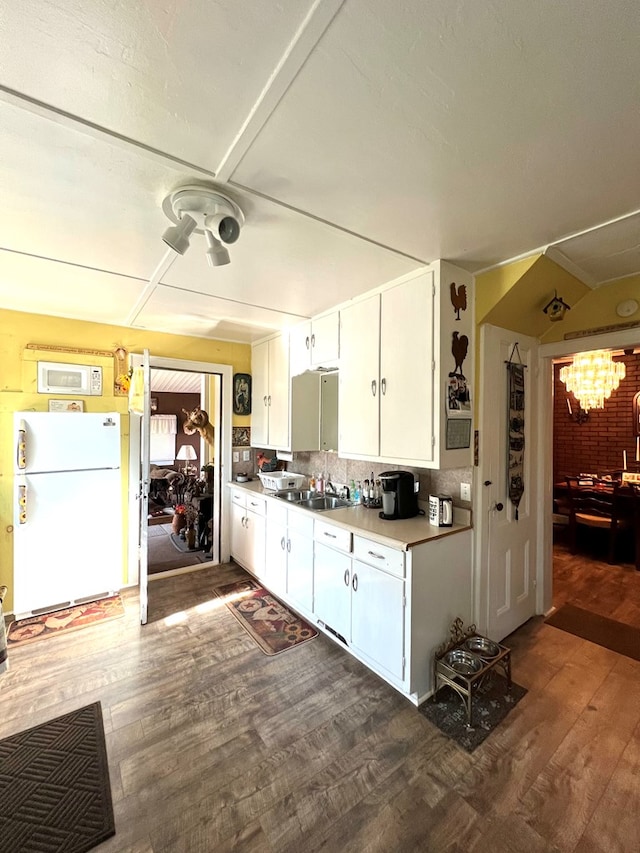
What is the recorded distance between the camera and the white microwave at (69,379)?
3.06 m

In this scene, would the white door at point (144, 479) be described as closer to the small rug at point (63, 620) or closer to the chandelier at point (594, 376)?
the small rug at point (63, 620)

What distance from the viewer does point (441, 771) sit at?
1593 millimetres

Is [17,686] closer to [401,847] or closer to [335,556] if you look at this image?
[335,556]

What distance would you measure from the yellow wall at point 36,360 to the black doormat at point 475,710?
2899 millimetres

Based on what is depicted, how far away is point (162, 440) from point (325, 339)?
585 centimetres

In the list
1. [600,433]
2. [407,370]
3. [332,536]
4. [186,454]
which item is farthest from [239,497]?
[600,433]

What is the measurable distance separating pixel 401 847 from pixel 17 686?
226 cm

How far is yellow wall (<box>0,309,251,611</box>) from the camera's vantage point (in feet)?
9.53

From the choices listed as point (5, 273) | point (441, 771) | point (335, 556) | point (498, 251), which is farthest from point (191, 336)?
point (441, 771)

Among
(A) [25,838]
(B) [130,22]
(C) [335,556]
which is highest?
(B) [130,22]

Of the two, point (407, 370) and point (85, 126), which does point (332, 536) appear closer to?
point (407, 370)

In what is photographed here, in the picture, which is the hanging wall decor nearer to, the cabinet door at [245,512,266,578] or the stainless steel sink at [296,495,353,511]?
the stainless steel sink at [296,495,353,511]

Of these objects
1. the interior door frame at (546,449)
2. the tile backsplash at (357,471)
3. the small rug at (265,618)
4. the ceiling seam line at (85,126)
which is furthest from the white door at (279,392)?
the ceiling seam line at (85,126)

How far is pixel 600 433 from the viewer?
509 centimetres
